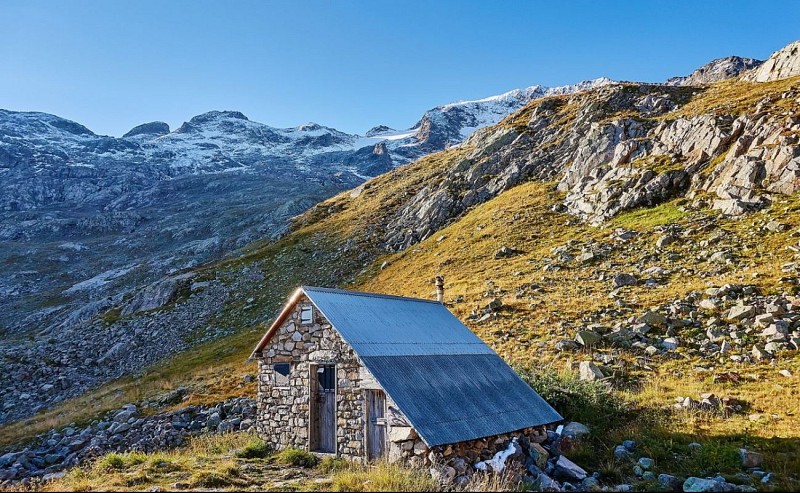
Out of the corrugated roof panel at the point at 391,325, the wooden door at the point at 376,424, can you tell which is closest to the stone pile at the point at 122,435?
the corrugated roof panel at the point at 391,325

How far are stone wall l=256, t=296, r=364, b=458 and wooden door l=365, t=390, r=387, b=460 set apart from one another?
0.28 meters

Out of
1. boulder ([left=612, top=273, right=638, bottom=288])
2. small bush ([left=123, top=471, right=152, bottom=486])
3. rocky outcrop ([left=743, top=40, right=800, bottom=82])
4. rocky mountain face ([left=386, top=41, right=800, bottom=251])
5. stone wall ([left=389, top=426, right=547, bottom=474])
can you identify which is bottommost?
small bush ([left=123, top=471, right=152, bottom=486])

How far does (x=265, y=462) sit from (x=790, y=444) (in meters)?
15.1

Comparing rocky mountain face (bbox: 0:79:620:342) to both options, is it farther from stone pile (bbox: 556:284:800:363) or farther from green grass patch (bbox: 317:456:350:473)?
green grass patch (bbox: 317:456:350:473)

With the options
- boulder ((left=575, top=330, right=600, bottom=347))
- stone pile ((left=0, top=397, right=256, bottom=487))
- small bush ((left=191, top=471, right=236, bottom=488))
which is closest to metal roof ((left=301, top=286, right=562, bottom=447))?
small bush ((left=191, top=471, right=236, bottom=488))

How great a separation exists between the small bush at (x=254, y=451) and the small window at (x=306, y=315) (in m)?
4.21

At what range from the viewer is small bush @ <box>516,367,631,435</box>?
64.5ft

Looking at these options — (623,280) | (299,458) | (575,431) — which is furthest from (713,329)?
(299,458)

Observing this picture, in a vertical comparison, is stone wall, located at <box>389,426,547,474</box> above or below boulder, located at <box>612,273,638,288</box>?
below

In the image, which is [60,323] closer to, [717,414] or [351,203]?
[351,203]

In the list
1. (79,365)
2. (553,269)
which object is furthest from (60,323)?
(553,269)

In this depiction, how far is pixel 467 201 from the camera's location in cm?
6819

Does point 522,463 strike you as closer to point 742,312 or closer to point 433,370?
point 433,370

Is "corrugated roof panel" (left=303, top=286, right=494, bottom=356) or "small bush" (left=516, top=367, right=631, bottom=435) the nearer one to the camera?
"corrugated roof panel" (left=303, top=286, right=494, bottom=356)
